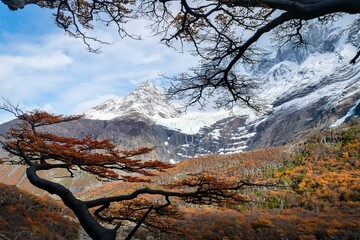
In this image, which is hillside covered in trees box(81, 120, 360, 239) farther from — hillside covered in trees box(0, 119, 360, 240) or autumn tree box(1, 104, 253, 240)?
autumn tree box(1, 104, 253, 240)

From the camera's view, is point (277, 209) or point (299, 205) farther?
point (299, 205)

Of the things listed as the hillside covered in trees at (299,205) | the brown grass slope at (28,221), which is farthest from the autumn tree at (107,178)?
the brown grass slope at (28,221)

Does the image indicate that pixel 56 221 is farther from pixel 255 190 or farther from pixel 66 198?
pixel 255 190

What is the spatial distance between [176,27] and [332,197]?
142 ft

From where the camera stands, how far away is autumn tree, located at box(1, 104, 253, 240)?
522 cm

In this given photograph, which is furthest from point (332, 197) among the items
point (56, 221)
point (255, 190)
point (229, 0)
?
point (229, 0)

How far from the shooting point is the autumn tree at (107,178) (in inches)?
206

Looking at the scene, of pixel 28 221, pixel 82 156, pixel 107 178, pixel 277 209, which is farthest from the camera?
pixel 277 209

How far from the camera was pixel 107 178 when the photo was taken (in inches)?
324

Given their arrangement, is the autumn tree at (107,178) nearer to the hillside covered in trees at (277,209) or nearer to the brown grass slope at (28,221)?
the hillside covered in trees at (277,209)

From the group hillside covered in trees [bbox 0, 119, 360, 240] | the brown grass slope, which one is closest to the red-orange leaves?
hillside covered in trees [bbox 0, 119, 360, 240]

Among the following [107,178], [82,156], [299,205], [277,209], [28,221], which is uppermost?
[82,156]

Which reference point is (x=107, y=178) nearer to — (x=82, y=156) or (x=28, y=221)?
(x=82, y=156)

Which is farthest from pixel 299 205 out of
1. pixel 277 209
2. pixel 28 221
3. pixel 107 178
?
pixel 107 178
